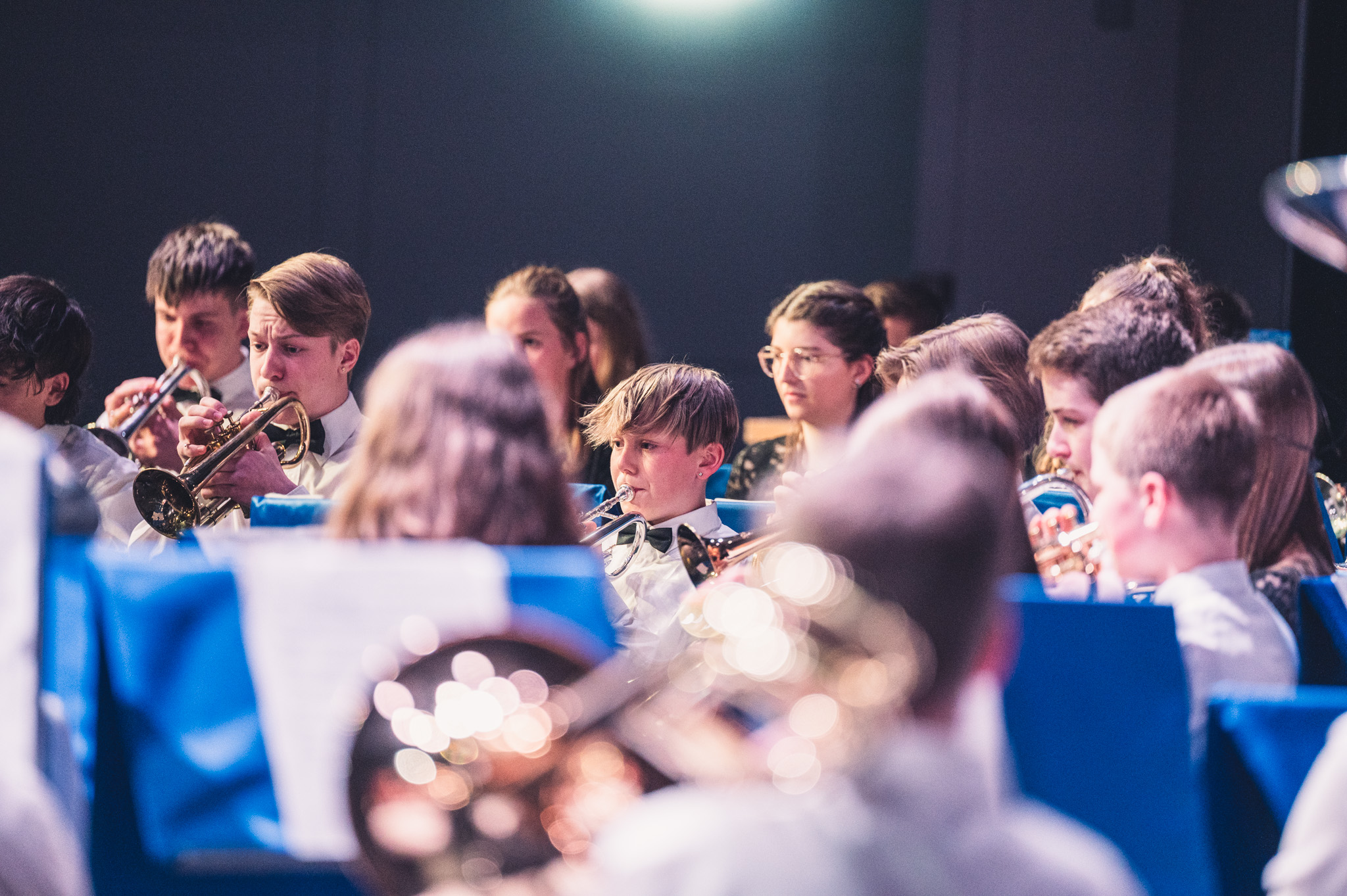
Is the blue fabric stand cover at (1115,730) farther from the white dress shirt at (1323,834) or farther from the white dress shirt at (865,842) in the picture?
the white dress shirt at (865,842)

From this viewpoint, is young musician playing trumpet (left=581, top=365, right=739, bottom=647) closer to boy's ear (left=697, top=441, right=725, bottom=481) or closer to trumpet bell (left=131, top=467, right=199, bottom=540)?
boy's ear (left=697, top=441, right=725, bottom=481)

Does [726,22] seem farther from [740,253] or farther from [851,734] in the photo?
[851,734]

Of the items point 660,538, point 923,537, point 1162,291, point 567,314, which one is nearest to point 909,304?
point 567,314

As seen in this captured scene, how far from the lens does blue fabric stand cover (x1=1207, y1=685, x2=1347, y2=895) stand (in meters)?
1.48

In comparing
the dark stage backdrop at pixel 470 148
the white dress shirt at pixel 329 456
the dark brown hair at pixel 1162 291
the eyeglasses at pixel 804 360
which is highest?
the dark stage backdrop at pixel 470 148

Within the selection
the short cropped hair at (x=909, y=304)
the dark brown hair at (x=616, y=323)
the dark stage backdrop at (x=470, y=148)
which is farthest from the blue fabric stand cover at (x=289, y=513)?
the dark stage backdrop at (x=470, y=148)

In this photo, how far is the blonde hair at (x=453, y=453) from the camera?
1539 millimetres

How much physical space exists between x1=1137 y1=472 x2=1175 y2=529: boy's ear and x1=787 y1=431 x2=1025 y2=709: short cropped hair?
1.00 m

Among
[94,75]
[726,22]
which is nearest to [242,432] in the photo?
[94,75]

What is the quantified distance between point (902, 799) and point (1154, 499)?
1139 millimetres

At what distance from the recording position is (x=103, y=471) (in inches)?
119

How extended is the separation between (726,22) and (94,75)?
110 inches

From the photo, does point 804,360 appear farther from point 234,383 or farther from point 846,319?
point 234,383

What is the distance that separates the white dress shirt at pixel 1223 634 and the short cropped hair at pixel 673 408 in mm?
1363
